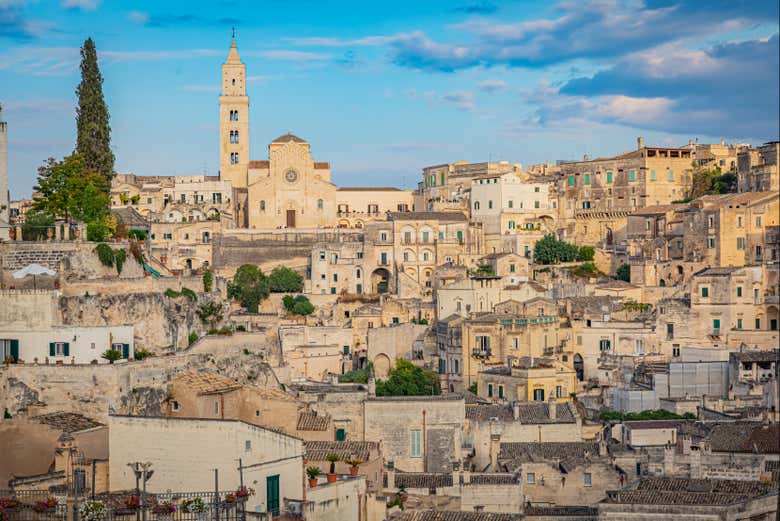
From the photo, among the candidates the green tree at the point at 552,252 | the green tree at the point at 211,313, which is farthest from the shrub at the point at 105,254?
the green tree at the point at 552,252

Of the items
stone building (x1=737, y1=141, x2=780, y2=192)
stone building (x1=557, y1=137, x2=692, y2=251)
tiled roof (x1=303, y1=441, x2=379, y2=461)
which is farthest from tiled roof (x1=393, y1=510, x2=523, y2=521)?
stone building (x1=557, y1=137, x2=692, y2=251)

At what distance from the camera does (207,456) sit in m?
32.4

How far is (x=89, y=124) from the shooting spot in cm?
6141

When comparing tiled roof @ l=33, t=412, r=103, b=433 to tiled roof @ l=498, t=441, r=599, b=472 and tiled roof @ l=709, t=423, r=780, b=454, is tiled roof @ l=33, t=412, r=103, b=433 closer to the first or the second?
tiled roof @ l=498, t=441, r=599, b=472

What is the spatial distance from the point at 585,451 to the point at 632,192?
151ft

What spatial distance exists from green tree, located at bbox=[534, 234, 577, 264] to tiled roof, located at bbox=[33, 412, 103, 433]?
47.0m

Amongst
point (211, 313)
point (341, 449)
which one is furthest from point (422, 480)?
point (211, 313)

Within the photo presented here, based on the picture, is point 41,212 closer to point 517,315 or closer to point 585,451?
point 517,315

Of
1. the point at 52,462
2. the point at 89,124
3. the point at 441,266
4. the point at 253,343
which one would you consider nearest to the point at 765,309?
the point at 441,266

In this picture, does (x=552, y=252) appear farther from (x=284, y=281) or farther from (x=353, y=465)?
(x=353, y=465)

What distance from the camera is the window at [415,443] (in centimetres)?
4690

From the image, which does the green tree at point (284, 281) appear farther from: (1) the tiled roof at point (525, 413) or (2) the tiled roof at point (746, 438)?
(2) the tiled roof at point (746, 438)

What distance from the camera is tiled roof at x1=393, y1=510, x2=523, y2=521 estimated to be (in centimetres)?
3500

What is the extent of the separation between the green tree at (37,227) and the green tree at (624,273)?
36.1 meters
